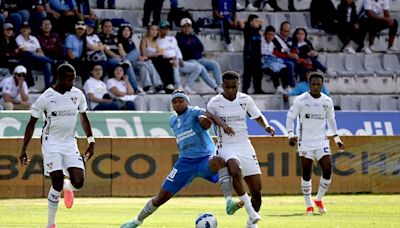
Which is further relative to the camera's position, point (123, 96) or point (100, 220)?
point (123, 96)

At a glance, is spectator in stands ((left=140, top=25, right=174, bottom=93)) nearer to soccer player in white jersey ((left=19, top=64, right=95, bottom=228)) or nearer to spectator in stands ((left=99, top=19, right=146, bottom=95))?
spectator in stands ((left=99, top=19, right=146, bottom=95))

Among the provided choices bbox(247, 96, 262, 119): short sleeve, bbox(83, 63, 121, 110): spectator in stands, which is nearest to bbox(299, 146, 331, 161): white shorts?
bbox(247, 96, 262, 119): short sleeve

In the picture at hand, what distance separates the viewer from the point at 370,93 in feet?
104

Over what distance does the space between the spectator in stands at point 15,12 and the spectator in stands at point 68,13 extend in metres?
0.77

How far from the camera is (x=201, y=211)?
19531 mm

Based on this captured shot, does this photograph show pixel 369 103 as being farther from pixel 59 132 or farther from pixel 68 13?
pixel 59 132

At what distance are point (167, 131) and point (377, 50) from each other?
972 centimetres

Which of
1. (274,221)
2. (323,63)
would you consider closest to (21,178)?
(274,221)

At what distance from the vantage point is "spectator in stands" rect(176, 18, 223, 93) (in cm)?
2925

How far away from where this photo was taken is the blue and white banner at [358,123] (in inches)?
1064

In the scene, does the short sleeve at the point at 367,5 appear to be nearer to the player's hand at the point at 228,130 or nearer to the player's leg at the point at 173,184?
the player's hand at the point at 228,130

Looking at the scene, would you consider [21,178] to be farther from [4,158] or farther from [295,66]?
[295,66]

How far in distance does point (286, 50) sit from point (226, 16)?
1908 millimetres

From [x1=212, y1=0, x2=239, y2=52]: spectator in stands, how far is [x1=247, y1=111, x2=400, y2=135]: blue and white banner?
15.3ft
